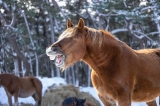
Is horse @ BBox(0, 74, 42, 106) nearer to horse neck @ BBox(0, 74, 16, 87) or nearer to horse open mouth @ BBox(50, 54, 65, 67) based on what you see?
horse neck @ BBox(0, 74, 16, 87)

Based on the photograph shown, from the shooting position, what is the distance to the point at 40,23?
22.0 metres

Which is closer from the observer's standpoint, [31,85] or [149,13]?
[31,85]

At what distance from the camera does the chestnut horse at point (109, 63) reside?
219 cm

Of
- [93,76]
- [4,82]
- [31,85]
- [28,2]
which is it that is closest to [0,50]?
[28,2]

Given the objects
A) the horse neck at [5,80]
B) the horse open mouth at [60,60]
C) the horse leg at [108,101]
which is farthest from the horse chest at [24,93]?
the horse open mouth at [60,60]

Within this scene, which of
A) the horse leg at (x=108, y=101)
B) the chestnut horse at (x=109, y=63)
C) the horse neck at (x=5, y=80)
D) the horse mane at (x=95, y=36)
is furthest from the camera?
the horse neck at (x=5, y=80)

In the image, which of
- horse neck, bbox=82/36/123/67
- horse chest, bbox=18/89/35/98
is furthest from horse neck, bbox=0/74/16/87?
horse neck, bbox=82/36/123/67

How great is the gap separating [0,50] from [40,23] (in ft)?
20.9

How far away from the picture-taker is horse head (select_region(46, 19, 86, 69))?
2.07m

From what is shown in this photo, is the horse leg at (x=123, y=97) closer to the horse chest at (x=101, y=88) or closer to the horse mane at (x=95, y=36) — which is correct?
the horse chest at (x=101, y=88)

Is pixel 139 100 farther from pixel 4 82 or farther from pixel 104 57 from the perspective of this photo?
pixel 4 82

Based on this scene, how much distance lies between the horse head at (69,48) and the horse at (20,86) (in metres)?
7.51

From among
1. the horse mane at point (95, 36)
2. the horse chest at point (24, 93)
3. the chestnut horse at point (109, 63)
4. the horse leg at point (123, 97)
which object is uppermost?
the horse mane at point (95, 36)

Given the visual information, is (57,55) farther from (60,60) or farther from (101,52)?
(101,52)
